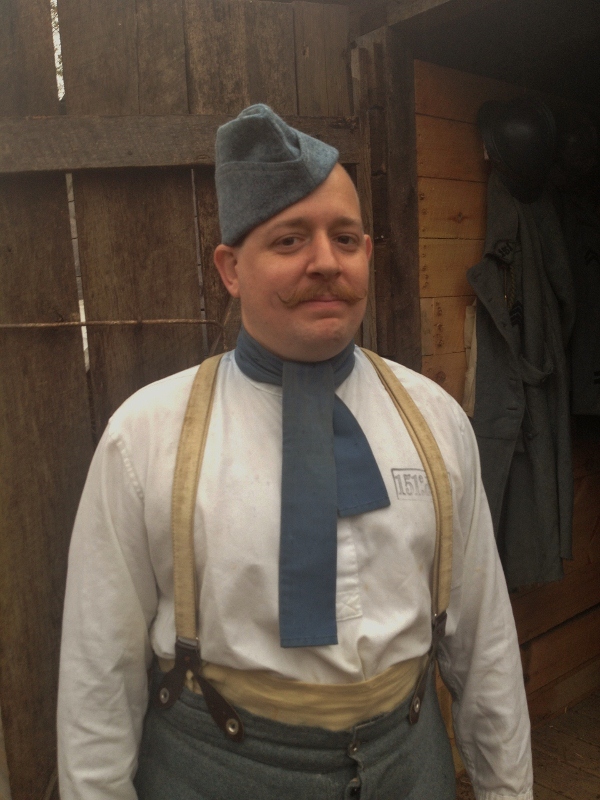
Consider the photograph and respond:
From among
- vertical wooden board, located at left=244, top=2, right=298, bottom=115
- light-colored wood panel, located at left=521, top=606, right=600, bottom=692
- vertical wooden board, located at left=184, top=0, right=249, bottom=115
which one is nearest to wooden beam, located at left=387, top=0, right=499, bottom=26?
vertical wooden board, located at left=244, top=2, right=298, bottom=115

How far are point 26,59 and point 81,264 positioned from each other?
46 centimetres

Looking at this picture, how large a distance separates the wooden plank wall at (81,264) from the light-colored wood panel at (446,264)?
0.76 m

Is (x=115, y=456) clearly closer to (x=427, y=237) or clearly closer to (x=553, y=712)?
(x=427, y=237)

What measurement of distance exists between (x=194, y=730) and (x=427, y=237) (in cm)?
160

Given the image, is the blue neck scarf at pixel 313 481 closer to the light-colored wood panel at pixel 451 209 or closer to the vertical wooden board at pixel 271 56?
the vertical wooden board at pixel 271 56

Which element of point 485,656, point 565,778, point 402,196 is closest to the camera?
point 485,656

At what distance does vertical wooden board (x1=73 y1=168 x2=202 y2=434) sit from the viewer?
5.24ft

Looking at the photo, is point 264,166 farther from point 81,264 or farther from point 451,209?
point 451,209

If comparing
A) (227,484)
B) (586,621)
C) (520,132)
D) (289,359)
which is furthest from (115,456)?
(586,621)

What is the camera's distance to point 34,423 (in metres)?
1.56

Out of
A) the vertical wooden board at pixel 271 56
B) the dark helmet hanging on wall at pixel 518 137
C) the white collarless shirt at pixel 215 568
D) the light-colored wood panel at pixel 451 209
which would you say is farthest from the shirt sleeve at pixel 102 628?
the dark helmet hanging on wall at pixel 518 137

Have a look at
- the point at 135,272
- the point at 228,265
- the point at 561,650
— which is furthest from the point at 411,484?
the point at 561,650

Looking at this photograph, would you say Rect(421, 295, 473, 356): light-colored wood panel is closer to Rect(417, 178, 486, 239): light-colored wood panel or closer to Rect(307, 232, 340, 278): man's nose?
Rect(417, 178, 486, 239): light-colored wood panel

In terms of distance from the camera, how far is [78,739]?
1.27 meters
